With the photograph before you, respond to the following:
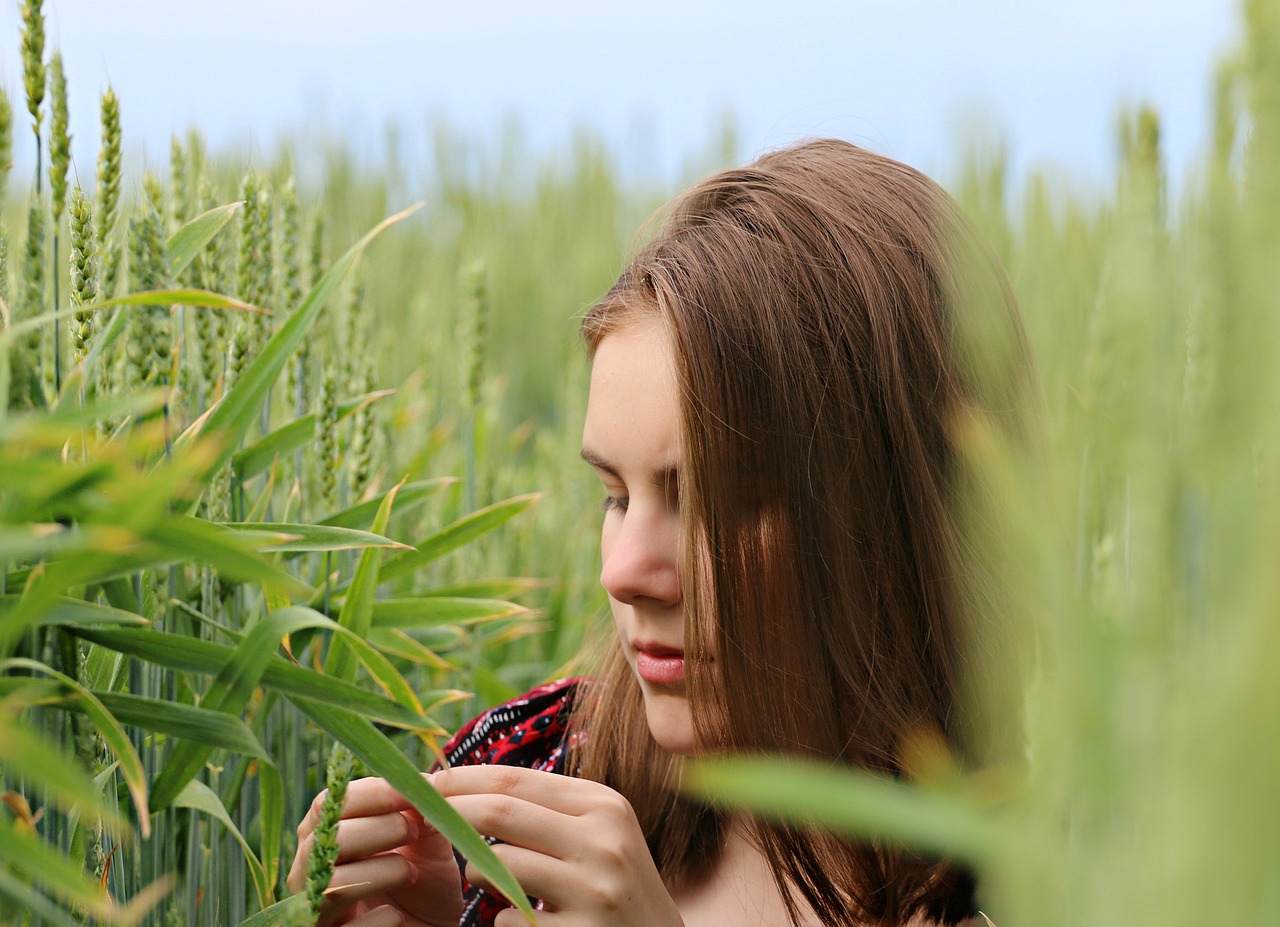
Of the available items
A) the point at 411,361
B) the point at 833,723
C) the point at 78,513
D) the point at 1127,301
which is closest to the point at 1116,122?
the point at 1127,301

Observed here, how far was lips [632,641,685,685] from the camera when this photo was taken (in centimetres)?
101

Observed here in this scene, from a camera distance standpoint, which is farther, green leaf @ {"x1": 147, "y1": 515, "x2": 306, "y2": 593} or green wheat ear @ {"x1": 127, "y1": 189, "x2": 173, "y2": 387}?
green wheat ear @ {"x1": 127, "y1": 189, "x2": 173, "y2": 387}

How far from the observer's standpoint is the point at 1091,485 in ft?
1.11

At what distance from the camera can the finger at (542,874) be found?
83 centimetres

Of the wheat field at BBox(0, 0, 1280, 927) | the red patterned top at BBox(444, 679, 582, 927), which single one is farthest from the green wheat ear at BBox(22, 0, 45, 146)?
the red patterned top at BBox(444, 679, 582, 927)

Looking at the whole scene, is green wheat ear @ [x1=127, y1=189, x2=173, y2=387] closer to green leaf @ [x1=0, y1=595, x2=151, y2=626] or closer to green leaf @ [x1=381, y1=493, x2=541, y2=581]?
green leaf @ [x1=0, y1=595, x2=151, y2=626]

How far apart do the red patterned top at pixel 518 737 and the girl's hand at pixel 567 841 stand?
19.6 inches

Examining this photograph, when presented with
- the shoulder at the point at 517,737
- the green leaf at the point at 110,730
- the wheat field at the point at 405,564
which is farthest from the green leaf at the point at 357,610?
the shoulder at the point at 517,737

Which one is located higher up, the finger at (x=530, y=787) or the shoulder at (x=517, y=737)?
the finger at (x=530, y=787)

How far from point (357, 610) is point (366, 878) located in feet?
0.71

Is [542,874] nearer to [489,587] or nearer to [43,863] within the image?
[43,863]

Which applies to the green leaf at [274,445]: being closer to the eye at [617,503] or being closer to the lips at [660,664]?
the eye at [617,503]

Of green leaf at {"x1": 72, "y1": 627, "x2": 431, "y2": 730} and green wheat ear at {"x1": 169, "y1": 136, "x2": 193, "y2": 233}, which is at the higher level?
green wheat ear at {"x1": 169, "y1": 136, "x2": 193, "y2": 233}

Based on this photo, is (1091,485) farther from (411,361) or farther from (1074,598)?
(411,361)
